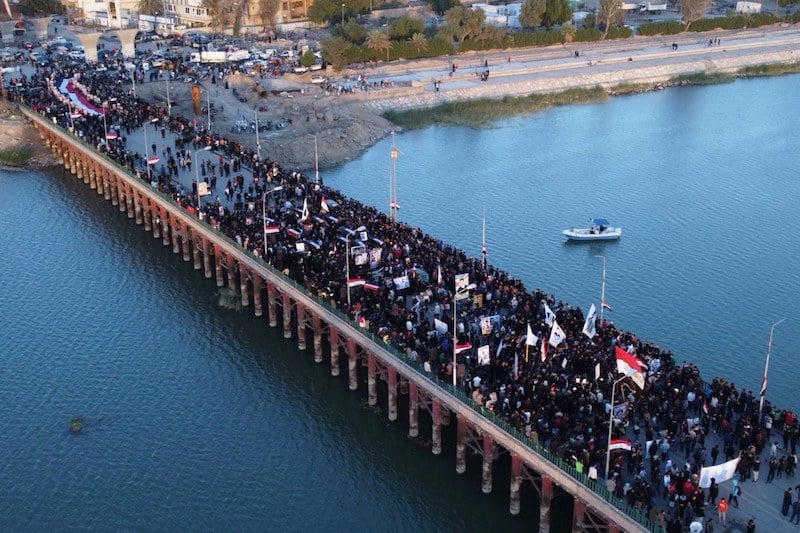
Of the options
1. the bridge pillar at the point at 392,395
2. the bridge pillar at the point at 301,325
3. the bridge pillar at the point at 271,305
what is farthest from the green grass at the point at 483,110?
the bridge pillar at the point at 392,395

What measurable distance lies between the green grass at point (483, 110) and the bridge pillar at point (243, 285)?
4727 cm

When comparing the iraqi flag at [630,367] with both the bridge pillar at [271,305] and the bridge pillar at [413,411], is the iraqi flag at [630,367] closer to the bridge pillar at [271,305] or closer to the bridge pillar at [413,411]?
the bridge pillar at [413,411]

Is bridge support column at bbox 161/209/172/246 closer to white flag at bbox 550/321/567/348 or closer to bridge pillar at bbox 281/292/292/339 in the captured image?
bridge pillar at bbox 281/292/292/339

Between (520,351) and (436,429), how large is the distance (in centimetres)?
474

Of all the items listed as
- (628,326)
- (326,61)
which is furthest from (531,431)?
(326,61)

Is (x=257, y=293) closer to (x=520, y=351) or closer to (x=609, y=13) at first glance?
(x=520, y=351)

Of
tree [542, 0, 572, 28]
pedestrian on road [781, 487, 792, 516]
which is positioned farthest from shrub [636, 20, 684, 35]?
pedestrian on road [781, 487, 792, 516]

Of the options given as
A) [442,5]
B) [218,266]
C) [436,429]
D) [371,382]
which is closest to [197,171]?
[218,266]

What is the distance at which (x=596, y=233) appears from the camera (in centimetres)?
6606

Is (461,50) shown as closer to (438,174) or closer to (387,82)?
(387,82)

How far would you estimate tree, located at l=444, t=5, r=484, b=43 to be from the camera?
406 ft

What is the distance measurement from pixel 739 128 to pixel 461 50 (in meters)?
38.6

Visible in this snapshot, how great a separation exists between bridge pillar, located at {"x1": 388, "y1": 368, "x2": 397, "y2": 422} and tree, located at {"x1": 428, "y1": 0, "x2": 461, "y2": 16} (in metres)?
114

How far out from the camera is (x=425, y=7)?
155 meters
